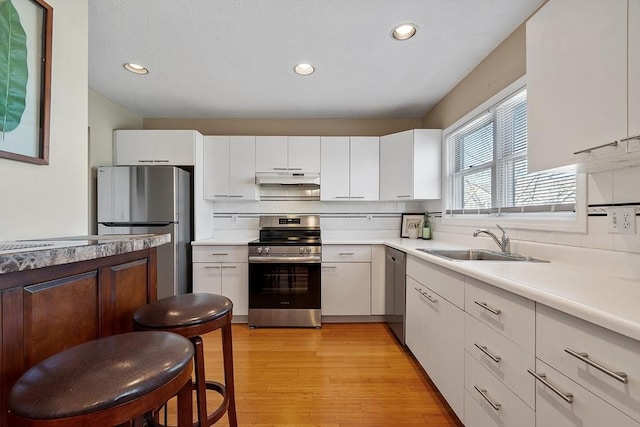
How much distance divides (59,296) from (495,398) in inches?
66.7

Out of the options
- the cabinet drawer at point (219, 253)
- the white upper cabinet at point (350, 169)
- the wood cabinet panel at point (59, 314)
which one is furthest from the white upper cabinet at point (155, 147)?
the wood cabinet panel at point (59, 314)

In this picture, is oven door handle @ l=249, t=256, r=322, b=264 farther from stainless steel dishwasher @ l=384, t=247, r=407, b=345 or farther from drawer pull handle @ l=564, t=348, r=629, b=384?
drawer pull handle @ l=564, t=348, r=629, b=384

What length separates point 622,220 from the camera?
4.00ft

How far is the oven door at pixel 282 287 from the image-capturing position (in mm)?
2879

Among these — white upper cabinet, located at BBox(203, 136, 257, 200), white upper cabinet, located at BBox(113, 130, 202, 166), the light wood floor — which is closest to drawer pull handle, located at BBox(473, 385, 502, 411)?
the light wood floor

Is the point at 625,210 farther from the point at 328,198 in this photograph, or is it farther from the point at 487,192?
the point at 328,198

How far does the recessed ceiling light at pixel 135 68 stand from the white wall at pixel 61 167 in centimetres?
96

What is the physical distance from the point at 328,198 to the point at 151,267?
2195mm

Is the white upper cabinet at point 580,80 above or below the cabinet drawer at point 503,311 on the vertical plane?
above

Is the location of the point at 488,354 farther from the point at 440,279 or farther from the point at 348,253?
the point at 348,253

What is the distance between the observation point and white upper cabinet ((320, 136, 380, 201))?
328 cm

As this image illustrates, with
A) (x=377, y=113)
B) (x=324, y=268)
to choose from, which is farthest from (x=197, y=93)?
(x=324, y=268)

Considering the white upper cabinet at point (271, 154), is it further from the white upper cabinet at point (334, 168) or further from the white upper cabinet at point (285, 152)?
the white upper cabinet at point (334, 168)

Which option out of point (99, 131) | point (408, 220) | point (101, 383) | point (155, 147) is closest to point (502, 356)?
point (101, 383)
